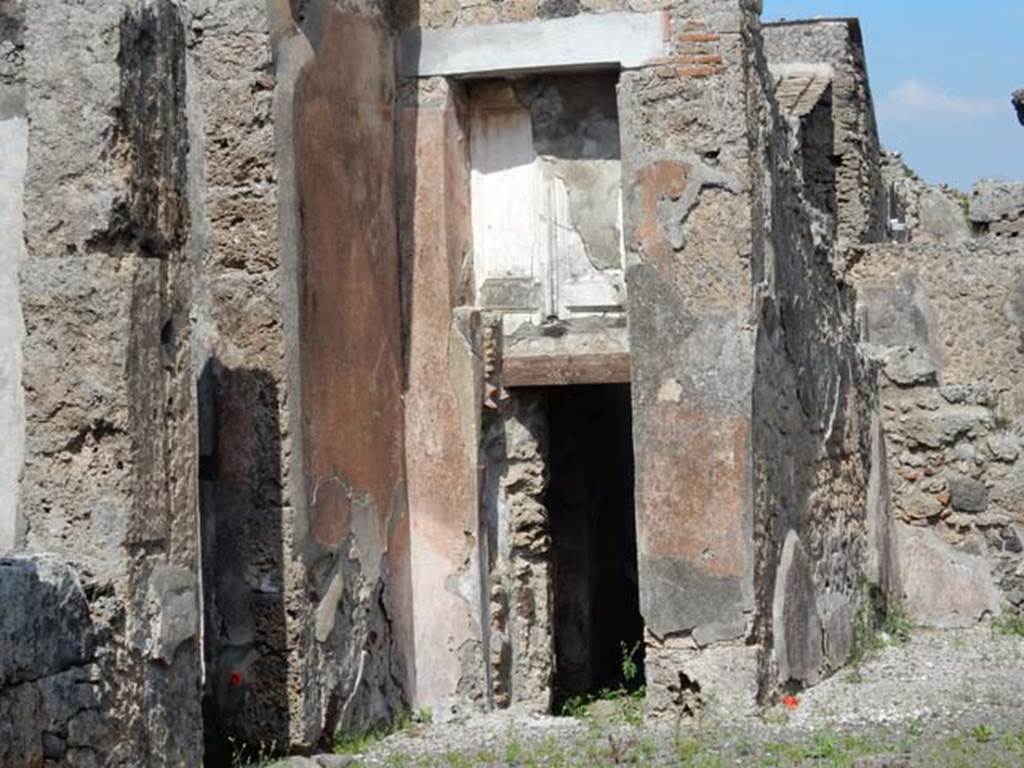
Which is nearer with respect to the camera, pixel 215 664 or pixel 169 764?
pixel 169 764

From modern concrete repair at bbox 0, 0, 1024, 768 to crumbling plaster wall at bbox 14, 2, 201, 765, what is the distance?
0.04ft

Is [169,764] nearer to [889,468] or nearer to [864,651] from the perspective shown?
[864,651]

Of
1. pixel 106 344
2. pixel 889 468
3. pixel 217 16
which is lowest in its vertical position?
pixel 889 468

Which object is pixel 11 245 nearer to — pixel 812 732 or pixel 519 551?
pixel 519 551

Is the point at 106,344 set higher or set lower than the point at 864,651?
higher

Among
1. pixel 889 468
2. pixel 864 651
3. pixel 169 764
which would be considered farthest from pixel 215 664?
pixel 889 468

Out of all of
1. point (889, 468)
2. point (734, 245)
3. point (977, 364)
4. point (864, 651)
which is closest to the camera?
point (734, 245)

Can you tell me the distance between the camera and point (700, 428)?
784cm

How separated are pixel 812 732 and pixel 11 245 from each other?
146 inches

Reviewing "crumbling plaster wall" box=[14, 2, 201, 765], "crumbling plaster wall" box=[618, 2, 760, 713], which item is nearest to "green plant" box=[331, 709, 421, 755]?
"crumbling plaster wall" box=[618, 2, 760, 713]

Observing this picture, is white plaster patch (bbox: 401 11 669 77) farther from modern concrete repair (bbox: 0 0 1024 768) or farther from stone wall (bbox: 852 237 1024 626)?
stone wall (bbox: 852 237 1024 626)

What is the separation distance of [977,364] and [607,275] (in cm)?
439

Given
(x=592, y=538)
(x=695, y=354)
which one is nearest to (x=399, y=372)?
(x=695, y=354)

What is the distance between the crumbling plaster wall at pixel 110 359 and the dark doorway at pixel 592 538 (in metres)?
4.10
